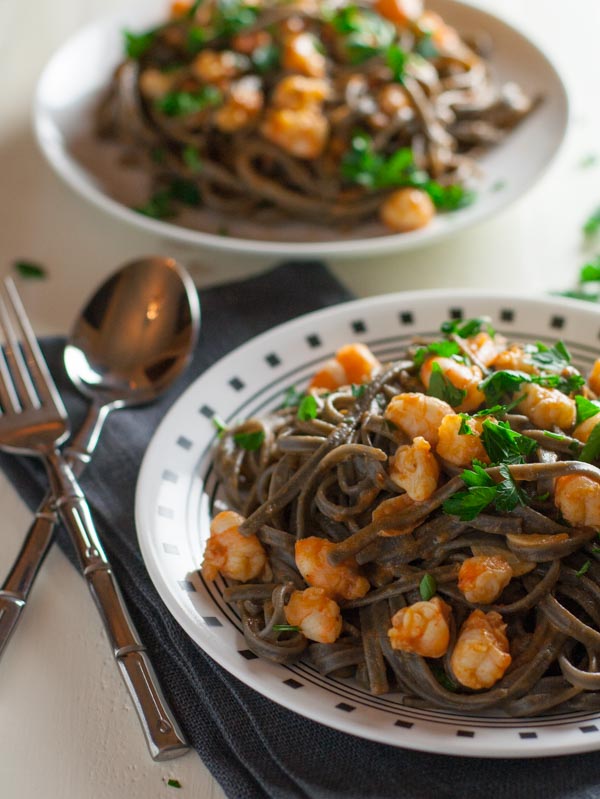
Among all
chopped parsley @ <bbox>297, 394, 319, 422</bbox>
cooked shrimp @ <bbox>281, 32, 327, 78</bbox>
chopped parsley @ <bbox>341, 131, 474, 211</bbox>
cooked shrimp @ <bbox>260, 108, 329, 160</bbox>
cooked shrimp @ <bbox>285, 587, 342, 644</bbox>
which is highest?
cooked shrimp @ <bbox>281, 32, 327, 78</bbox>

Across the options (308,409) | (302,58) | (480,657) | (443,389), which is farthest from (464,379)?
(302,58)

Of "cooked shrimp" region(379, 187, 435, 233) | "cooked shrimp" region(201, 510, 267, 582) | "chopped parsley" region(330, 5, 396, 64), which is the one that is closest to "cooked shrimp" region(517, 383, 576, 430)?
"cooked shrimp" region(201, 510, 267, 582)

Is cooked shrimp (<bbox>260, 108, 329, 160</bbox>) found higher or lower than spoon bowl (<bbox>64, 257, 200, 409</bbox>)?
higher

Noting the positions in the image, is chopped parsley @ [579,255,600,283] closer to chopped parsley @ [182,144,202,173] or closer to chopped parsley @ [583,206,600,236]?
chopped parsley @ [583,206,600,236]

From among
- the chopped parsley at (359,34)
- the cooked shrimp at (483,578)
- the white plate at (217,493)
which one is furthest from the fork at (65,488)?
the chopped parsley at (359,34)

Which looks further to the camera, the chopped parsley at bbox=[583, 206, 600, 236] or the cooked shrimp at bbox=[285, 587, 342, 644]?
the chopped parsley at bbox=[583, 206, 600, 236]

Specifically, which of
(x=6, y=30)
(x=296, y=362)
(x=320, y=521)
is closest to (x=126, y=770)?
(x=320, y=521)

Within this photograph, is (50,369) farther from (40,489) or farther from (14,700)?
(14,700)
